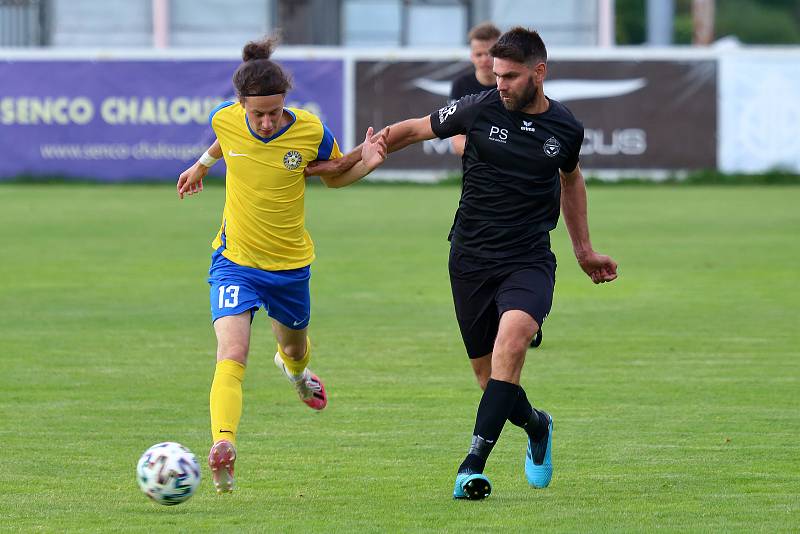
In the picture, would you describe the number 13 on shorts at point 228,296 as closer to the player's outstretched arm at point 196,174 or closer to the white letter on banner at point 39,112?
the player's outstretched arm at point 196,174

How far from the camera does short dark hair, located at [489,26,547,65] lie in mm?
6953

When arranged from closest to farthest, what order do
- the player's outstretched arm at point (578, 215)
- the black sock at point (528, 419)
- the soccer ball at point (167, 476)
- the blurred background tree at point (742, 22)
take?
1. the soccer ball at point (167, 476)
2. the black sock at point (528, 419)
3. the player's outstretched arm at point (578, 215)
4. the blurred background tree at point (742, 22)

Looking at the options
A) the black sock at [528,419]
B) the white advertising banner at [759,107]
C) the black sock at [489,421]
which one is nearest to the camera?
the black sock at [489,421]

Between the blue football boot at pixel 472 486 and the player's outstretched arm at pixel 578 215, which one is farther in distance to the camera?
the player's outstretched arm at pixel 578 215

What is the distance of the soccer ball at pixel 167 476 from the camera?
21.2ft

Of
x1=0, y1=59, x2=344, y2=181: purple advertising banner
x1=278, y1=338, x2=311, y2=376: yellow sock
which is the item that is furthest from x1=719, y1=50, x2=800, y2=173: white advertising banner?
x1=278, y1=338, x2=311, y2=376: yellow sock

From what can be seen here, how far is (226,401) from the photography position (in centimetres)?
704

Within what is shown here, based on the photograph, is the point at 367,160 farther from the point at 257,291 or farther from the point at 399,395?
the point at 399,395

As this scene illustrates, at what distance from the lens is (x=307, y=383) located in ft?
29.2

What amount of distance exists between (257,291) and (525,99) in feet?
5.59

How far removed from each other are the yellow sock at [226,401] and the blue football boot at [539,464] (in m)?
1.33

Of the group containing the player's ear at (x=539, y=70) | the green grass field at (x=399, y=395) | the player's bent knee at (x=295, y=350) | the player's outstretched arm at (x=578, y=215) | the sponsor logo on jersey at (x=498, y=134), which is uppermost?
the player's ear at (x=539, y=70)

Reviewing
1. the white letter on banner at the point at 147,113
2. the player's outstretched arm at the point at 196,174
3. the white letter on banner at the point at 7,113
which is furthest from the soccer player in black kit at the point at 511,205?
the white letter on banner at the point at 7,113

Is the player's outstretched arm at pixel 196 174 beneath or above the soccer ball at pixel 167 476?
above
